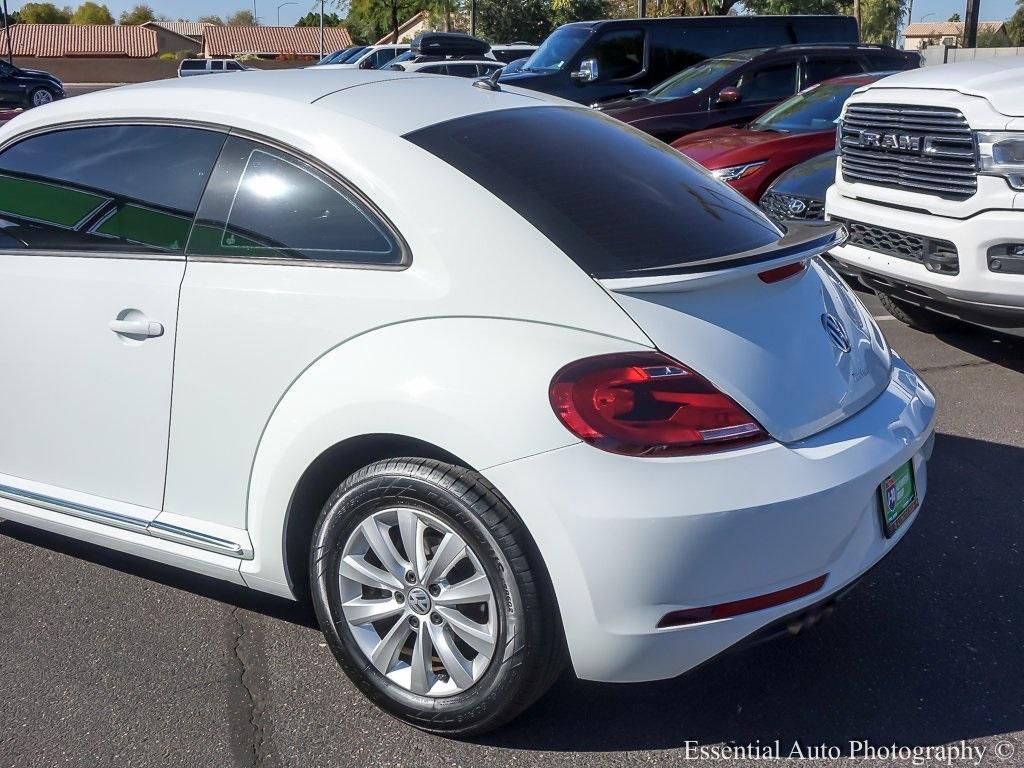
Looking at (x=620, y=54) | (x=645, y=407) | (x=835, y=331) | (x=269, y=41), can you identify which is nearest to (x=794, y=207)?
(x=835, y=331)

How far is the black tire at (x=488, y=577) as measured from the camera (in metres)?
2.58

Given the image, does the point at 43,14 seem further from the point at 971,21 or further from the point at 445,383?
the point at 445,383

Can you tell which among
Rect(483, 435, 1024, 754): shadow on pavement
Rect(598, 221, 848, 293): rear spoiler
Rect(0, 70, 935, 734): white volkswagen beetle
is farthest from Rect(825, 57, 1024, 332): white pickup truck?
Rect(598, 221, 848, 293): rear spoiler

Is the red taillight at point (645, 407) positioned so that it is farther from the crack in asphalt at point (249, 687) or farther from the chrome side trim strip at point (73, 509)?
the chrome side trim strip at point (73, 509)

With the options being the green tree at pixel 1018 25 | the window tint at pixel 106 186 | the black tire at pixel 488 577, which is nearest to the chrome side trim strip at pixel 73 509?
the black tire at pixel 488 577

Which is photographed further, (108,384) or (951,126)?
(951,126)

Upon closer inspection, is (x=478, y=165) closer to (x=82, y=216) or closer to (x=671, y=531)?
(x=671, y=531)

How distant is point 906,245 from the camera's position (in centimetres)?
570

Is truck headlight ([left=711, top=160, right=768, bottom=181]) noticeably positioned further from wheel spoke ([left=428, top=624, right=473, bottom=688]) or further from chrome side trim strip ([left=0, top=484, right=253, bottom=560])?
wheel spoke ([left=428, top=624, right=473, bottom=688])

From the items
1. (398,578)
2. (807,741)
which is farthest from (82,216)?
(807,741)

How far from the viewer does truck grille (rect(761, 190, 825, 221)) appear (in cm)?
732

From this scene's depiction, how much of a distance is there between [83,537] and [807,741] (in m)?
2.25

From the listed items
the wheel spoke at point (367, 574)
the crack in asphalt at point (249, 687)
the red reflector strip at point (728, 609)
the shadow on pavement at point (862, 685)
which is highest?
the red reflector strip at point (728, 609)

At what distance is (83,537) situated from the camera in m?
3.45
